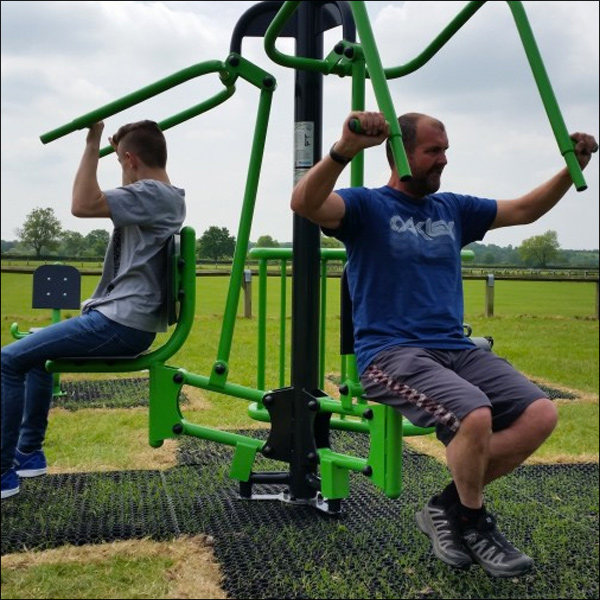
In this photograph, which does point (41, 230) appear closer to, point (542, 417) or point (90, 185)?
point (90, 185)

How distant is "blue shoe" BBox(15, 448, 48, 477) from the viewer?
12.0ft

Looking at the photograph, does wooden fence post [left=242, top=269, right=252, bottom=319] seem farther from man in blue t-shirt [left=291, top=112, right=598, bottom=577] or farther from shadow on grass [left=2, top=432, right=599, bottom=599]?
man in blue t-shirt [left=291, top=112, right=598, bottom=577]

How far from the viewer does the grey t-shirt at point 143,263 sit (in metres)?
2.75

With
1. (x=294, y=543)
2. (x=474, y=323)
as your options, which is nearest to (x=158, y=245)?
(x=294, y=543)

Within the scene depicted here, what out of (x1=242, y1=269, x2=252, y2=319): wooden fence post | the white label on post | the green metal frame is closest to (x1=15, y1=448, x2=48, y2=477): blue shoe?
the green metal frame

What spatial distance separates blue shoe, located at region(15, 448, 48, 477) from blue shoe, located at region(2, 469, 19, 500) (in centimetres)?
20

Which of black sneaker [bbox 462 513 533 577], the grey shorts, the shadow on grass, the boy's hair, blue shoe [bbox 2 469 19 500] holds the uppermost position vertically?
the boy's hair

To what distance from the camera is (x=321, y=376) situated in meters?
3.42

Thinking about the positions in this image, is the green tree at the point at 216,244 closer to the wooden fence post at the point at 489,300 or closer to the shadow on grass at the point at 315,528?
the shadow on grass at the point at 315,528

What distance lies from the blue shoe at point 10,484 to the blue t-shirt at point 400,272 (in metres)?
1.92

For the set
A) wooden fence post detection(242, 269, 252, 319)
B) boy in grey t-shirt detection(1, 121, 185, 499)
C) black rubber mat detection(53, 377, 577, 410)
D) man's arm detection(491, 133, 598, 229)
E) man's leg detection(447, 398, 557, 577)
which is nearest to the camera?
man's leg detection(447, 398, 557, 577)

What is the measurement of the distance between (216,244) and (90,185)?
610mm

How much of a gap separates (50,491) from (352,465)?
1.53m

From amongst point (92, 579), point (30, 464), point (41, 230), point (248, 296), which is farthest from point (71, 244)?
point (248, 296)
